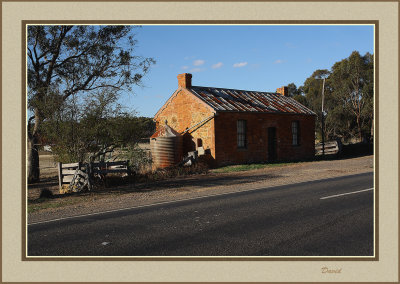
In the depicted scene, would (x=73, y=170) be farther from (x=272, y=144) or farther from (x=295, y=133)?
(x=295, y=133)

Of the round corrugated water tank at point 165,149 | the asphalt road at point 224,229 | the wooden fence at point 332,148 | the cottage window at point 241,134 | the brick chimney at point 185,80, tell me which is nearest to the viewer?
the asphalt road at point 224,229

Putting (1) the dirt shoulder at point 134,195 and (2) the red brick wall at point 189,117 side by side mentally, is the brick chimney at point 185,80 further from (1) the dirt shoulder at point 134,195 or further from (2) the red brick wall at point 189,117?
(1) the dirt shoulder at point 134,195

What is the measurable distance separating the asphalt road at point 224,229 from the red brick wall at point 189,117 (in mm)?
11186

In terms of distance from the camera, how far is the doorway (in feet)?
76.9

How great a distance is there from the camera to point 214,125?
65.1 feet

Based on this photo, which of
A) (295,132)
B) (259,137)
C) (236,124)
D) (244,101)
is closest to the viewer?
(236,124)

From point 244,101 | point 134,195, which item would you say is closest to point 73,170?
point 134,195

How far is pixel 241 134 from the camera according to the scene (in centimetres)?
2161

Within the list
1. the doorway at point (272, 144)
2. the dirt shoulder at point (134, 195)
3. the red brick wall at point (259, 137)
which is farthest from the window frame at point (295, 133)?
the dirt shoulder at point (134, 195)

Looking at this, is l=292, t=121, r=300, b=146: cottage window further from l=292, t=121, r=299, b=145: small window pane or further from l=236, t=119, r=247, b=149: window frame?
l=236, t=119, r=247, b=149: window frame

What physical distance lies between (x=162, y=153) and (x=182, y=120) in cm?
309

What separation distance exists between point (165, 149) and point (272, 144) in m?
7.99

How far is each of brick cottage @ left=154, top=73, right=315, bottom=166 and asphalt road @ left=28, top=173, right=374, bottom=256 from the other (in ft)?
36.8

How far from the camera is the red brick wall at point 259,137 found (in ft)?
66.8
